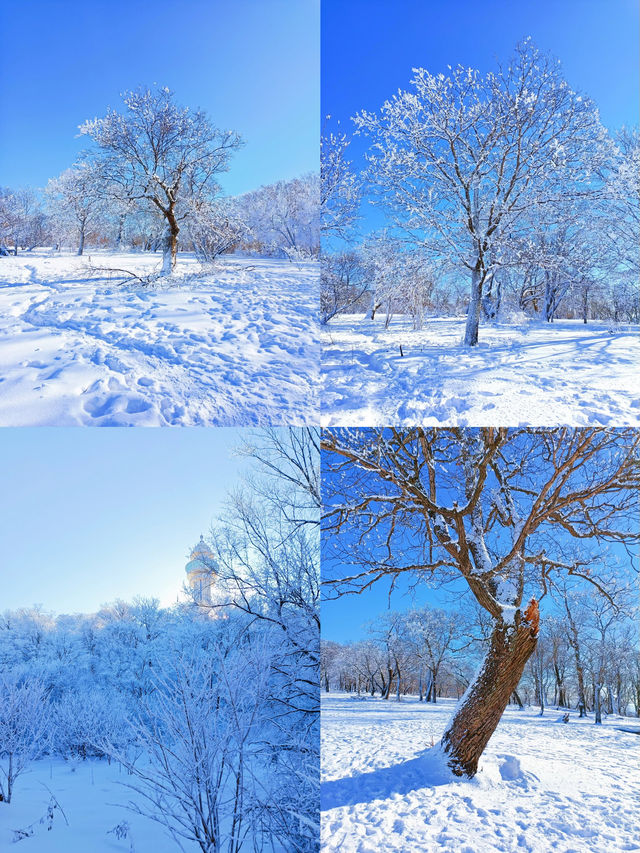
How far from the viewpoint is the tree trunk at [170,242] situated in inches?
162

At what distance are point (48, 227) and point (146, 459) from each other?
1905 mm

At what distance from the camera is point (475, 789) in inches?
123

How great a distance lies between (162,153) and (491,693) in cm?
453

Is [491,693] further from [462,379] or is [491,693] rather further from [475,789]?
→ [462,379]

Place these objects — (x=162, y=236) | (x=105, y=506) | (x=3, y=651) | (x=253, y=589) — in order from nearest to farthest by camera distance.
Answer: (x=253, y=589)
(x=162, y=236)
(x=105, y=506)
(x=3, y=651)

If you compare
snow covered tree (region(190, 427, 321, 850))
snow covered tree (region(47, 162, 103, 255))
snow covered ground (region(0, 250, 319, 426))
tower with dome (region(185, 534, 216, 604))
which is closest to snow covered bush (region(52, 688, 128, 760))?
tower with dome (region(185, 534, 216, 604))

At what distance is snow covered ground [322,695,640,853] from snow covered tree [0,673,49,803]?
3335 mm

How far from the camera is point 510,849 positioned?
2766 mm

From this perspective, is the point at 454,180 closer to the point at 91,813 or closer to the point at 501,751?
the point at 501,751

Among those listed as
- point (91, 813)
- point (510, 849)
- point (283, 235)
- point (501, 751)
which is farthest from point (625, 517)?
point (91, 813)

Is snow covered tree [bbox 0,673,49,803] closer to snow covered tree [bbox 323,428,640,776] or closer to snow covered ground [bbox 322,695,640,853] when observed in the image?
snow covered ground [bbox 322,695,640,853]

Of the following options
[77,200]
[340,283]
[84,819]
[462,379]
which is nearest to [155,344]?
[340,283]

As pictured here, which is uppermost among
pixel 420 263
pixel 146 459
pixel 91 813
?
pixel 420 263

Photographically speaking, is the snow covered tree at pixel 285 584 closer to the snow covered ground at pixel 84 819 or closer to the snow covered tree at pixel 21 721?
the snow covered ground at pixel 84 819
